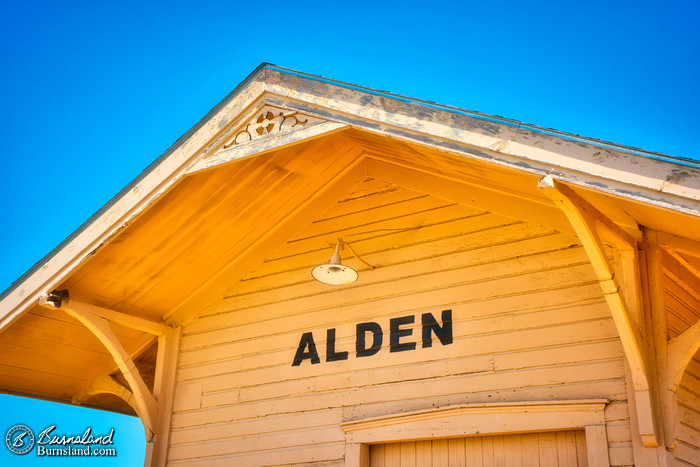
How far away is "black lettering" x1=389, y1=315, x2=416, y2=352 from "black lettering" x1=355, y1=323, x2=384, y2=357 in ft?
0.33

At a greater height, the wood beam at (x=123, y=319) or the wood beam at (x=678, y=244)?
the wood beam at (x=123, y=319)

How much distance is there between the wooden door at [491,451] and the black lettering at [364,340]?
29.8 inches

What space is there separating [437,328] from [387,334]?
1.51 ft

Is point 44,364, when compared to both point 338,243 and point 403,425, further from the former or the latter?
point 403,425

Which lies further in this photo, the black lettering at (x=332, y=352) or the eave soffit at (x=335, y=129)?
the black lettering at (x=332, y=352)

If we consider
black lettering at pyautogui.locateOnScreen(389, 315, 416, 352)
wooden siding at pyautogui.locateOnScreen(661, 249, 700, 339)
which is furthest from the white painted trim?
wooden siding at pyautogui.locateOnScreen(661, 249, 700, 339)

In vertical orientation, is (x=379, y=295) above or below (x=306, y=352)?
above

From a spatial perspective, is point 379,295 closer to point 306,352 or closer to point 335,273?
point 335,273

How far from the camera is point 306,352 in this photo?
6.61 metres

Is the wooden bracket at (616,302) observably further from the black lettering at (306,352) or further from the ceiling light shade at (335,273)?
the black lettering at (306,352)

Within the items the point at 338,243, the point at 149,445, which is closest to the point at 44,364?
the point at 149,445

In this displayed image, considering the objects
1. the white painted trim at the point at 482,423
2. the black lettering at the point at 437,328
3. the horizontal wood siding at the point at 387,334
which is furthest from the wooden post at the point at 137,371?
the black lettering at the point at 437,328

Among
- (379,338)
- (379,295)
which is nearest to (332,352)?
(379,338)

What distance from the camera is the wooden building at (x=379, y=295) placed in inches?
188
